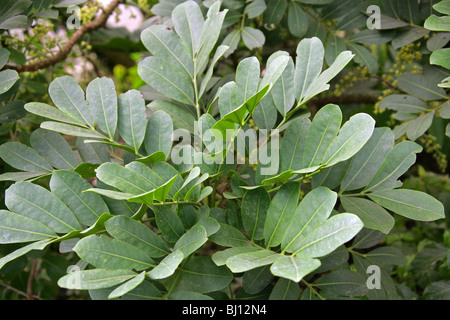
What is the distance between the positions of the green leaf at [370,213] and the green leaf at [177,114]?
1.02ft

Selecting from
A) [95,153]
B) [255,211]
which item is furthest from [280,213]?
[95,153]

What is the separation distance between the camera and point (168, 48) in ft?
2.79

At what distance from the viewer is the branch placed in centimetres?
110

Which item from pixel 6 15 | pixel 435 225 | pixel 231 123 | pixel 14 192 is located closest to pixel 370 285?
pixel 231 123

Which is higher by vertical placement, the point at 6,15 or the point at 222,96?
the point at 6,15

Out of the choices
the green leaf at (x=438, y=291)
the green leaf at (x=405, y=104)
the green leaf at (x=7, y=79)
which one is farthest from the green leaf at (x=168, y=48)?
the green leaf at (x=438, y=291)

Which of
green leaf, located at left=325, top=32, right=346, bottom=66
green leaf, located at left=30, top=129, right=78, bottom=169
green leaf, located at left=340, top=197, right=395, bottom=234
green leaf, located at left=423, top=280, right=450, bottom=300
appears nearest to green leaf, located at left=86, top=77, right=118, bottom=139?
green leaf, located at left=30, top=129, right=78, bottom=169

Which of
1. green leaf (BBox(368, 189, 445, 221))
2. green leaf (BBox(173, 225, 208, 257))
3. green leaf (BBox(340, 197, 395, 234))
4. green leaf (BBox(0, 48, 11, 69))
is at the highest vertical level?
green leaf (BBox(0, 48, 11, 69))

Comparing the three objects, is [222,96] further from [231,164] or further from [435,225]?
[435,225]

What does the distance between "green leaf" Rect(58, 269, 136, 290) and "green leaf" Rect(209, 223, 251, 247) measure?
143mm

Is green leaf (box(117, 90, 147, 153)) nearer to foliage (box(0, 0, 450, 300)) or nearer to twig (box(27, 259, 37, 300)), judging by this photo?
foliage (box(0, 0, 450, 300))

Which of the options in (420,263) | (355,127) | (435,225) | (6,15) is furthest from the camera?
(435,225)
